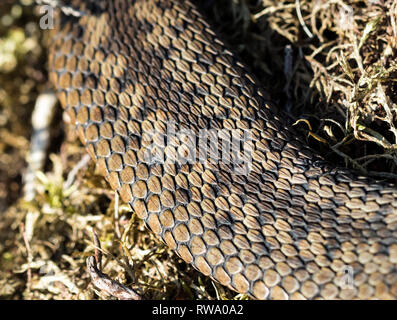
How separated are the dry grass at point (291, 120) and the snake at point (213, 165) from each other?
0.94 ft

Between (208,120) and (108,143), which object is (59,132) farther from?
(208,120)

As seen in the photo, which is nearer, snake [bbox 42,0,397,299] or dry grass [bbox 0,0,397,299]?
snake [bbox 42,0,397,299]

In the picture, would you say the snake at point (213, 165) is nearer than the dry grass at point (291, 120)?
Yes

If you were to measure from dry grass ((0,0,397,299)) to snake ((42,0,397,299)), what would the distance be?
0.94ft

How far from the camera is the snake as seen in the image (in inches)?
59.3

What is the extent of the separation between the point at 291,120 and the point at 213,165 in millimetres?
478

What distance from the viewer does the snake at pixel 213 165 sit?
1507 mm

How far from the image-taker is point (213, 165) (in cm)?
173

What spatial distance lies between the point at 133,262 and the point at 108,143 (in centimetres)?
51

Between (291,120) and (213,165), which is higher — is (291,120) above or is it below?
above

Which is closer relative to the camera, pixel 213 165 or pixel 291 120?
pixel 213 165
